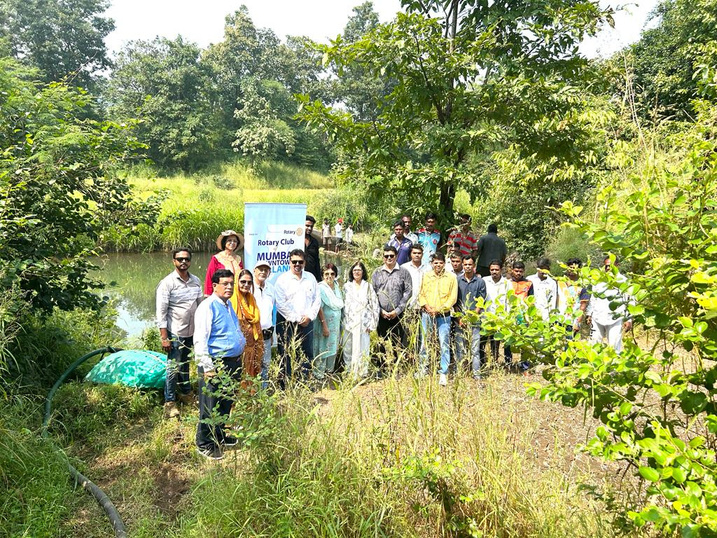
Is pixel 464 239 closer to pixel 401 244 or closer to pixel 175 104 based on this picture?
pixel 401 244

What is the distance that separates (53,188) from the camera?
176 inches

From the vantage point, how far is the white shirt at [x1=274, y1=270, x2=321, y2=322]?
4.97 m

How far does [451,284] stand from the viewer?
5.08 m

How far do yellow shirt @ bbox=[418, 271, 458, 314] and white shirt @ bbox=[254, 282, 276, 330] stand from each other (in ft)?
4.96

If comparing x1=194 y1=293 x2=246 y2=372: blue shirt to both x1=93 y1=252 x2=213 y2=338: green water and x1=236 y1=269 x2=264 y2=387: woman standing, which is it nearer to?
x1=236 y1=269 x2=264 y2=387: woman standing

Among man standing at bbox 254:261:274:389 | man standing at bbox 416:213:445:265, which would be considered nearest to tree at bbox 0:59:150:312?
man standing at bbox 254:261:274:389

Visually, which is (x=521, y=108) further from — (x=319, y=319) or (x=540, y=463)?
(x=540, y=463)

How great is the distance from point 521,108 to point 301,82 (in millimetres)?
43986

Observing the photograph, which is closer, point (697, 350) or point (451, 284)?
point (697, 350)

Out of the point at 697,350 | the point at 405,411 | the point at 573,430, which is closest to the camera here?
the point at 697,350

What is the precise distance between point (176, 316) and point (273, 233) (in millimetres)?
1382

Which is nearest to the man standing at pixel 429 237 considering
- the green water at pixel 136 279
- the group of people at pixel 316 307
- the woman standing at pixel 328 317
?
the group of people at pixel 316 307

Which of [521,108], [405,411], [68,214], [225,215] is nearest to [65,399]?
[68,214]

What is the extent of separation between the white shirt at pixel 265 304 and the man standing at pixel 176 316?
54 cm
